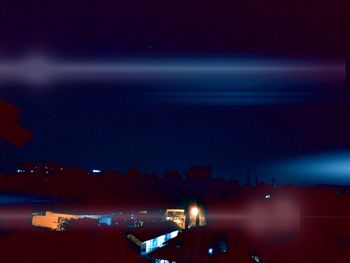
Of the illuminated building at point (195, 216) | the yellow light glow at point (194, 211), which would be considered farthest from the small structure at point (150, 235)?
the yellow light glow at point (194, 211)

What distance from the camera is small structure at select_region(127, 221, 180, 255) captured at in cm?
1162

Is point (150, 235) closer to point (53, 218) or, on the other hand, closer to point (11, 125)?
point (53, 218)

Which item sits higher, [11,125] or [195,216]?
[11,125]

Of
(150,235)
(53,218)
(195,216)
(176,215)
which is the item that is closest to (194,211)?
(195,216)

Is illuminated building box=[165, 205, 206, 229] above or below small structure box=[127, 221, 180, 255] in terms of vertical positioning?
above

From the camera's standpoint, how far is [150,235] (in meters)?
12.4

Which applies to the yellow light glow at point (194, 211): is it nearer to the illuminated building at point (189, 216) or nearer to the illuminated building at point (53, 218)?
the illuminated building at point (189, 216)

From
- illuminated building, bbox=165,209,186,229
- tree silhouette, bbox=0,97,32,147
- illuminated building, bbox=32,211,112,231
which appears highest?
tree silhouette, bbox=0,97,32,147

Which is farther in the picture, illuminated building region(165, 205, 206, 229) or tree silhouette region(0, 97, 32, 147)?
illuminated building region(165, 205, 206, 229)

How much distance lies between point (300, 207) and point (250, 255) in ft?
6.20

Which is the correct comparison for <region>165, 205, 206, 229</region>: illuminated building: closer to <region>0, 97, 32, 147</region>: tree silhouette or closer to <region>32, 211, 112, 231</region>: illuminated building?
<region>32, 211, 112, 231</region>: illuminated building

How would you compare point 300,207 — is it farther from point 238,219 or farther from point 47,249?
point 47,249

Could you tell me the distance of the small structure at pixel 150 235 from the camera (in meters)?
11.6

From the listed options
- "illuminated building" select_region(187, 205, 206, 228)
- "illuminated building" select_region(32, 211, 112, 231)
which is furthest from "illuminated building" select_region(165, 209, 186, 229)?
"illuminated building" select_region(32, 211, 112, 231)
